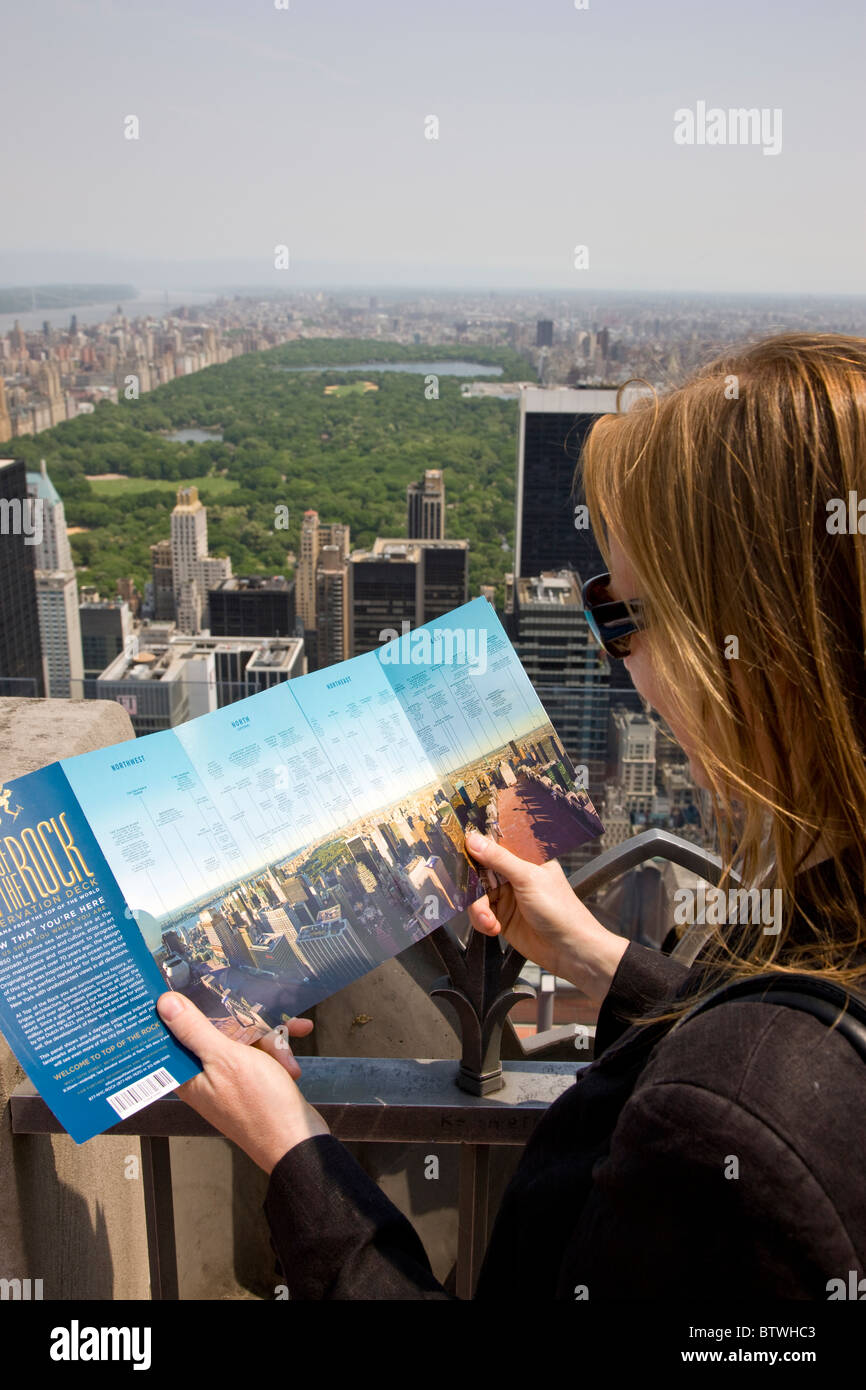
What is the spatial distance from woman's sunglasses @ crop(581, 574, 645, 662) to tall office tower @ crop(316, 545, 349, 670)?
84.9ft

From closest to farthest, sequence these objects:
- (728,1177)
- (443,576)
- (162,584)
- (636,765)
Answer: (728,1177) → (636,765) → (443,576) → (162,584)

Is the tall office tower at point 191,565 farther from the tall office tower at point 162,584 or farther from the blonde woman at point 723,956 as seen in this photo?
the blonde woman at point 723,956

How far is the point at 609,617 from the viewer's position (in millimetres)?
1009

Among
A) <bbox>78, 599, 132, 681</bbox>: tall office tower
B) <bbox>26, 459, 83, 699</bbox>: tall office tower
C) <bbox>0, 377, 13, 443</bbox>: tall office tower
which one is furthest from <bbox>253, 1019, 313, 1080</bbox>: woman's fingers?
<bbox>0, 377, 13, 443</bbox>: tall office tower

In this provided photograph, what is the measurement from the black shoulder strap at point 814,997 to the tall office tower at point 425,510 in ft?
101

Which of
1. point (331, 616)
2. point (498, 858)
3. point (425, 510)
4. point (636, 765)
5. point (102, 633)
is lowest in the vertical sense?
point (636, 765)

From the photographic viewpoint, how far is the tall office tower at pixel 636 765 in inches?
643

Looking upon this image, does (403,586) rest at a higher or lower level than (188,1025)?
lower

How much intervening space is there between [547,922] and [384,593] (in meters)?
26.2

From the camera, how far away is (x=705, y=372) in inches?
37.0

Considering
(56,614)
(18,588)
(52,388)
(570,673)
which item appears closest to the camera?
(570,673)

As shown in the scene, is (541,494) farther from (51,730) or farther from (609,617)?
(609,617)

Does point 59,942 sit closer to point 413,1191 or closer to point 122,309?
point 413,1191

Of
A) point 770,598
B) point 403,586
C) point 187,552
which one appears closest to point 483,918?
point 770,598
